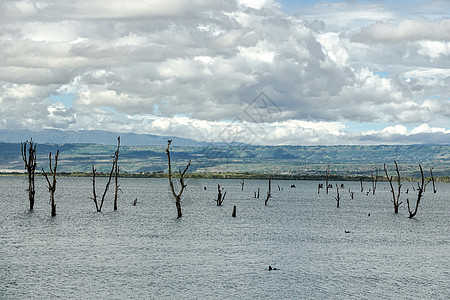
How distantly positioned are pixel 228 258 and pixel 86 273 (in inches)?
614

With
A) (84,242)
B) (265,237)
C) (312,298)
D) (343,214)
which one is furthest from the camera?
(343,214)

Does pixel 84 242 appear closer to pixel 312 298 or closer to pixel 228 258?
pixel 228 258

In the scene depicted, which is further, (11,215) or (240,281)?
(11,215)

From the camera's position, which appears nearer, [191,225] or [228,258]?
[228,258]

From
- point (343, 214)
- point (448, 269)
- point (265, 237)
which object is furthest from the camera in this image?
point (343, 214)

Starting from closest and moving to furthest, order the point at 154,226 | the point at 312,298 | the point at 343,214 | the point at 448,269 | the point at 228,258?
the point at 312,298 → the point at 448,269 → the point at 228,258 → the point at 154,226 → the point at 343,214

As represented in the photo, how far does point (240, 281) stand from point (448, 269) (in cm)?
2090

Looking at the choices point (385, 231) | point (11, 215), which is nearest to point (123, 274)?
point (385, 231)

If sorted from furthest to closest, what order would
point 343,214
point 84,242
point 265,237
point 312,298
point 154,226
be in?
1. point 343,214
2. point 154,226
3. point 265,237
4. point 84,242
5. point 312,298

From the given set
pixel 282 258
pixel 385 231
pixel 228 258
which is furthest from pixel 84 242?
pixel 385 231

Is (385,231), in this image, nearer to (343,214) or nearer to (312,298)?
(343,214)

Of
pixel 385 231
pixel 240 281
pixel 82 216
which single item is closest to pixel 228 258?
pixel 240 281

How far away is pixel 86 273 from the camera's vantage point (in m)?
49.4

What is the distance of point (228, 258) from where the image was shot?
59.2 metres
